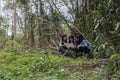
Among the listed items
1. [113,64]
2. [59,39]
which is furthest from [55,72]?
[59,39]

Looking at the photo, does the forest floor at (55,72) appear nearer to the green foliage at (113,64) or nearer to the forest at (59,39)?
the forest at (59,39)

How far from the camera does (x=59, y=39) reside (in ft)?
32.5

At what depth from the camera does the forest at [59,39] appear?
3541 millimetres

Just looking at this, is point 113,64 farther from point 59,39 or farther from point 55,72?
point 59,39

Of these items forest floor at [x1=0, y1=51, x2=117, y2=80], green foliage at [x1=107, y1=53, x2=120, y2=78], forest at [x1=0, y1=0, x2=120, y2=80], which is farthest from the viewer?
forest floor at [x1=0, y1=51, x2=117, y2=80]

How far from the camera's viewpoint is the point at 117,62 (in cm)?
305

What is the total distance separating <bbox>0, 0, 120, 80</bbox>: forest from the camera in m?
3.54

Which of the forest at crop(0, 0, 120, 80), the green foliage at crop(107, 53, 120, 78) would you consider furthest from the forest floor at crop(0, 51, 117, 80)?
the green foliage at crop(107, 53, 120, 78)

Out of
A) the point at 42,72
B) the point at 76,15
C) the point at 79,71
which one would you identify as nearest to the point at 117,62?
the point at 79,71

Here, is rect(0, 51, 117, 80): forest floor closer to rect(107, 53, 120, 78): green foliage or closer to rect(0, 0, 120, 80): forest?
rect(0, 0, 120, 80): forest

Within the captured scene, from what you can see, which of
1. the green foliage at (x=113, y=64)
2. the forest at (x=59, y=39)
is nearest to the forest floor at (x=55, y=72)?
the forest at (x=59, y=39)

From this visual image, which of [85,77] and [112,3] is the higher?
[112,3]

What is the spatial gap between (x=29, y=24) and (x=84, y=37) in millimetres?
6907

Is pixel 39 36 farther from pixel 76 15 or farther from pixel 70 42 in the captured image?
pixel 70 42
